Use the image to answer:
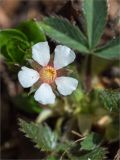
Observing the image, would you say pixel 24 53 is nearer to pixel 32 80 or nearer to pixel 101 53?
pixel 32 80

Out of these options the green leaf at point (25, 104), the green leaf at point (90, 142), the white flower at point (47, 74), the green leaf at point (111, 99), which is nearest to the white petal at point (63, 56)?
the white flower at point (47, 74)

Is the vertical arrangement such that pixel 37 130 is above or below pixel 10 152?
above

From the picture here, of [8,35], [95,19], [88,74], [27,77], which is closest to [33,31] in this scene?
[8,35]

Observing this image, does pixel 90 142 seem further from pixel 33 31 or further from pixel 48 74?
pixel 33 31

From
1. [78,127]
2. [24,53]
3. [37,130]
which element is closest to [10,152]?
[78,127]

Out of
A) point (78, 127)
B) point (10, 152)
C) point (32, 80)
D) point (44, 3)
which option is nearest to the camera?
point (32, 80)

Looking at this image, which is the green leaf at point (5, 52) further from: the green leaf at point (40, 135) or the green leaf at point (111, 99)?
the green leaf at point (111, 99)
